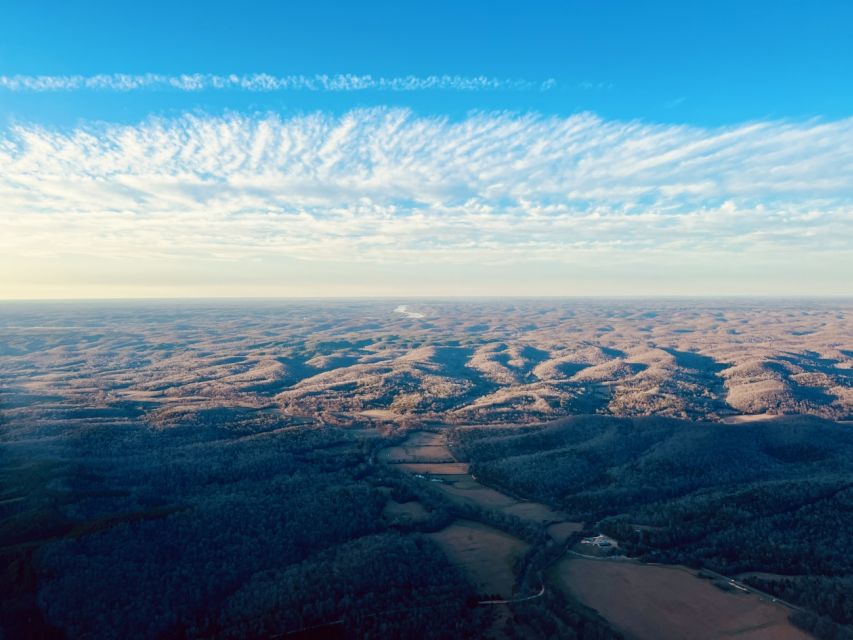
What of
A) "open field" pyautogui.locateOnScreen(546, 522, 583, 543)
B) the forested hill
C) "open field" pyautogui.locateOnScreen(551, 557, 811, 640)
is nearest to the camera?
"open field" pyautogui.locateOnScreen(551, 557, 811, 640)

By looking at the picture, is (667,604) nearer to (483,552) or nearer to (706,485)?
(483,552)

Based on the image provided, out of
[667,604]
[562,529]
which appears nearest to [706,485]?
[562,529]

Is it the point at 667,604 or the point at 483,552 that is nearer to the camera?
the point at 667,604

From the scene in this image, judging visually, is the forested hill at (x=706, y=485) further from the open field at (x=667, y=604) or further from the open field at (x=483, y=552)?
the open field at (x=483, y=552)

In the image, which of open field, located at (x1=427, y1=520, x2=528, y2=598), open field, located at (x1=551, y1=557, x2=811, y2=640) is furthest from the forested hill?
open field, located at (x1=427, y1=520, x2=528, y2=598)

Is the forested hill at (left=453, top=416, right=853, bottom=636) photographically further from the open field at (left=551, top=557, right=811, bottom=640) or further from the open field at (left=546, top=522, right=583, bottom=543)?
the open field at (left=551, top=557, right=811, bottom=640)

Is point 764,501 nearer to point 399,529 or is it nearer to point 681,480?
point 681,480
